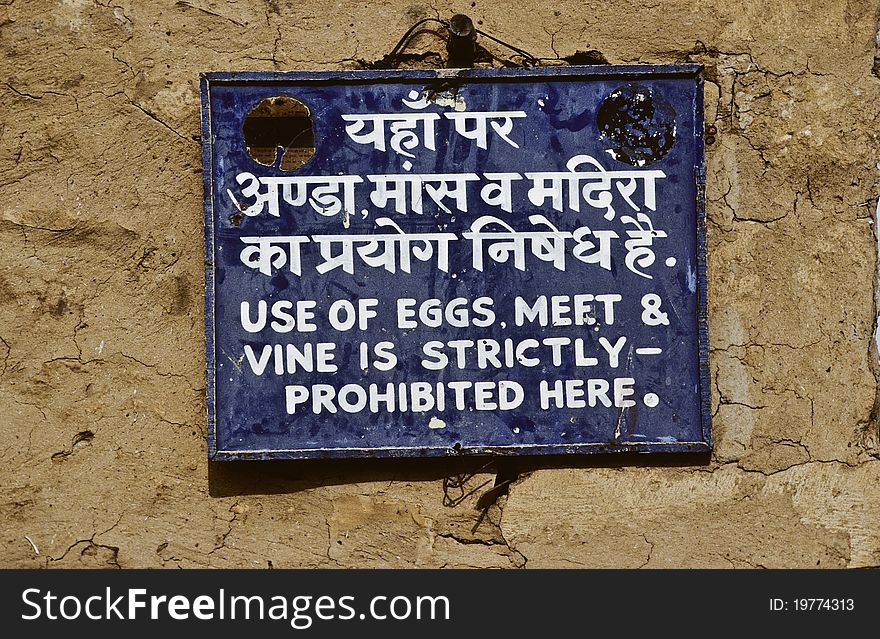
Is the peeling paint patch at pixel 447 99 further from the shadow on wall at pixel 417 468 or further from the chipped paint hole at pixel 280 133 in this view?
the shadow on wall at pixel 417 468

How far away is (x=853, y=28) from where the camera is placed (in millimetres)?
2975

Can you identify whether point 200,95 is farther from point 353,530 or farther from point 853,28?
point 853,28

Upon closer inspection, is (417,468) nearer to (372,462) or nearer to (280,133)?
(372,462)

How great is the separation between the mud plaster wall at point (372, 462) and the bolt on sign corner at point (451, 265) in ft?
0.42

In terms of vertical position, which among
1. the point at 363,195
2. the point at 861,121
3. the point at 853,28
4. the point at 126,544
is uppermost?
the point at 853,28

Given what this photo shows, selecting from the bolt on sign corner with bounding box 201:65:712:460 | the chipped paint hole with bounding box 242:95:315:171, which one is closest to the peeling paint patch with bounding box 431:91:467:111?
the bolt on sign corner with bounding box 201:65:712:460

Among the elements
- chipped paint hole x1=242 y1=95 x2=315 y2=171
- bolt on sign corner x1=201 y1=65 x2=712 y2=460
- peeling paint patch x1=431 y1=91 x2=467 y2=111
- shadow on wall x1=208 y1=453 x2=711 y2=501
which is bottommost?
shadow on wall x1=208 y1=453 x2=711 y2=501

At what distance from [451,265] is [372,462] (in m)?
0.71

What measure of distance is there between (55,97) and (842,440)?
113 inches

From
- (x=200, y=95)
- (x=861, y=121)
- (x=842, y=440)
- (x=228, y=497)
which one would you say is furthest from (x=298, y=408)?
(x=861, y=121)

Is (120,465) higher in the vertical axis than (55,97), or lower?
lower

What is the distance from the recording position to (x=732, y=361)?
293 centimetres

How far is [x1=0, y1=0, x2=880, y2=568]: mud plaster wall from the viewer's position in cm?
289

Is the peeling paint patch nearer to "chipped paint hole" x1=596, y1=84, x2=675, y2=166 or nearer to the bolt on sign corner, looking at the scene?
the bolt on sign corner
